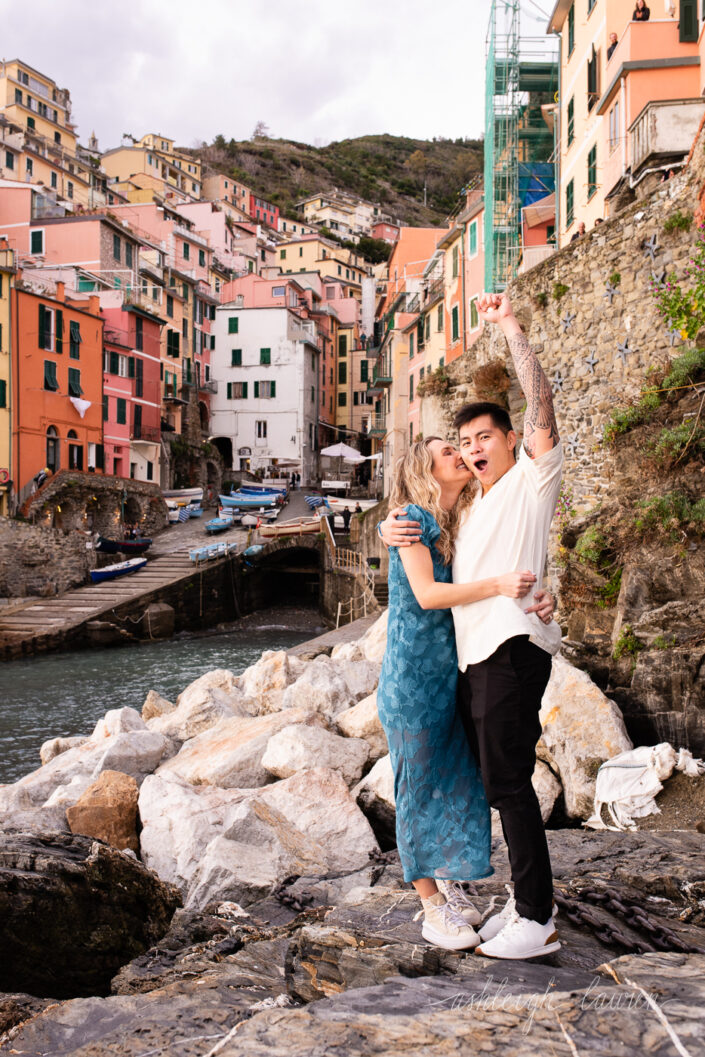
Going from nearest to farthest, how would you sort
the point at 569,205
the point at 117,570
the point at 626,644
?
the point at 626,644 → the point at 569,205 → the point at 117,570

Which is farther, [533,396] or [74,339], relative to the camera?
[74,339]

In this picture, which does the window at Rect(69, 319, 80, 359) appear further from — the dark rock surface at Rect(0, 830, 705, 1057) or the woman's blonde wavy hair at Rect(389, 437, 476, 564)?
the woman's blonde wavy hair at Rect(389, 437, 476, 564)

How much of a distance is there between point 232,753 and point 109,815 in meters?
1.41

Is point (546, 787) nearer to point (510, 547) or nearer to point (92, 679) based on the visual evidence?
point (510, 547)

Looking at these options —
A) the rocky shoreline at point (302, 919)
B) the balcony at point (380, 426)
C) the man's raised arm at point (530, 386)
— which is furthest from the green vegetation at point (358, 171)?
the man's raised arm at point (530, 386)

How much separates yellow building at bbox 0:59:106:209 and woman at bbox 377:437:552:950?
176ft

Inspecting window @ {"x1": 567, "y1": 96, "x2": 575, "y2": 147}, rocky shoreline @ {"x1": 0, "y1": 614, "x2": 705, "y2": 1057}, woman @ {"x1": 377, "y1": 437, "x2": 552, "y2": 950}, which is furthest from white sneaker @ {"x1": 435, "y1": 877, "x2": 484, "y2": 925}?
window @ {"x1": 567, "y1": 96, "x2": 575, "y2": 147}

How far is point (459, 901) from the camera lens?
9.87 ft

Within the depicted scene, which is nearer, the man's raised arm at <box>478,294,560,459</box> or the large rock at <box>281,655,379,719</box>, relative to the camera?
the man's raised arm at <box>478,294,560,459</box>

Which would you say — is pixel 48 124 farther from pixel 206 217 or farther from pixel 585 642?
pixel 585 642

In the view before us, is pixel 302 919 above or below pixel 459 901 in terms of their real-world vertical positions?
below

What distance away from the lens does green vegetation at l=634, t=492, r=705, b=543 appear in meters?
8.16

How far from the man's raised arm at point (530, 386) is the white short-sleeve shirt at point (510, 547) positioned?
0.05m

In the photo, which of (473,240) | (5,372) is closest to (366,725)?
(473,240)
